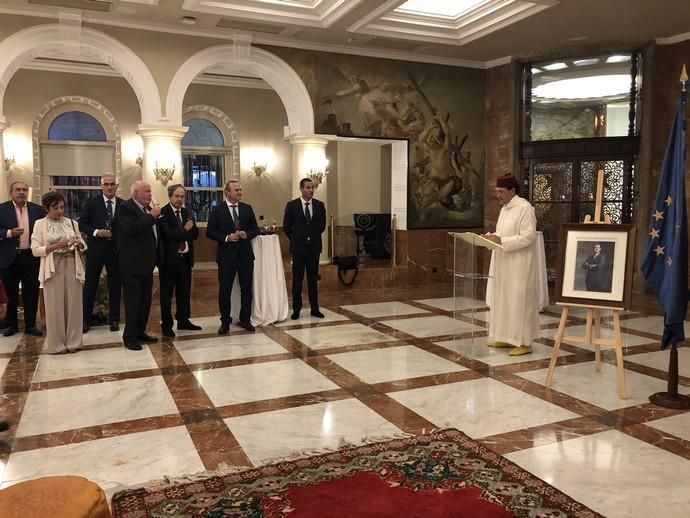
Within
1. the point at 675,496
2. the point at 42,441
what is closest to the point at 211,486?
the point at 42,441

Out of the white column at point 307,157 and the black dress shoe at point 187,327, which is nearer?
the black dress shoe at point 187,327

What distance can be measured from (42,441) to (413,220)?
8331 mm

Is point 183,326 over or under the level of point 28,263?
under

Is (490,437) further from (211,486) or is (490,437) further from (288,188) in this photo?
(288,188)

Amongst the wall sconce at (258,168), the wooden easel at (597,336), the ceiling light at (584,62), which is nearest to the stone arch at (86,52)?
the wall sconce at (258,168)

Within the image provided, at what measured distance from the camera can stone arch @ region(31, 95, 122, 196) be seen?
12.0 meters

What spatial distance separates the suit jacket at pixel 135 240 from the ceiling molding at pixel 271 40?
4.34 meters

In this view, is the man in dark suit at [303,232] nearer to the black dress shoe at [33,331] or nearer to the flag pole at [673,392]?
the black dress shoe at [33,331]

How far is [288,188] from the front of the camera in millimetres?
13914

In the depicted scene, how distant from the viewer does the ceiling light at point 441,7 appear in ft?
29.6

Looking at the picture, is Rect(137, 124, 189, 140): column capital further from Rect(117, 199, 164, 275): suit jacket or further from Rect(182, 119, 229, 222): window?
Rect(182, 119, 229, 222): window

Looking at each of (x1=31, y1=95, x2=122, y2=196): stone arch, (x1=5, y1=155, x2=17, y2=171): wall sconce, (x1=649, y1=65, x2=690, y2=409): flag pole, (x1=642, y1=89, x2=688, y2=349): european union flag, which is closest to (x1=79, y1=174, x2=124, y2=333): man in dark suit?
(x1=642, y1=89, x2=688, y2=349): european union flag

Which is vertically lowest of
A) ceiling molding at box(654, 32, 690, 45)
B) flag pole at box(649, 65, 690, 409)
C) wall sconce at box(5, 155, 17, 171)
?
flag pole at box(649, 65, 690, 409)

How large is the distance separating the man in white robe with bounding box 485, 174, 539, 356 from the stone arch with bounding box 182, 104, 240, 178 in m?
Result: 8.64
